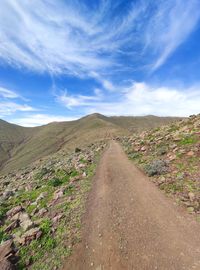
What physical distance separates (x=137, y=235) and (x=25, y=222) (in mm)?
6507

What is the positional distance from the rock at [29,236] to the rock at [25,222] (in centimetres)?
69

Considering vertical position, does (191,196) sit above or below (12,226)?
above

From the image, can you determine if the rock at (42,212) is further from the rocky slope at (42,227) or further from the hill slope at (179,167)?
the hill slope at (179,167)

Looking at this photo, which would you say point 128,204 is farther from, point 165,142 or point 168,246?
point 165,142

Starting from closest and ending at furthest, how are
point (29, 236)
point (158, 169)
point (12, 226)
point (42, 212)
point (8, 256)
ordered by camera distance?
point (8, 256) < point (29, 236) < point (12, 226) < point (42, 212) < point (158, 169)

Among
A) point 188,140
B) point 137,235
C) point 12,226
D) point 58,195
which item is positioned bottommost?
point 12,226

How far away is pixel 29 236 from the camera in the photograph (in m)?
9.78

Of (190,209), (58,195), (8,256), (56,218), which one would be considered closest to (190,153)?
(190,209)

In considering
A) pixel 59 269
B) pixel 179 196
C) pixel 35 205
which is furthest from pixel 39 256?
pixel 179 196

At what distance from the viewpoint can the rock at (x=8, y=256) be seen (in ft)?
25.6

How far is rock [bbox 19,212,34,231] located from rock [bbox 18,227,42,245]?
2.25 ft

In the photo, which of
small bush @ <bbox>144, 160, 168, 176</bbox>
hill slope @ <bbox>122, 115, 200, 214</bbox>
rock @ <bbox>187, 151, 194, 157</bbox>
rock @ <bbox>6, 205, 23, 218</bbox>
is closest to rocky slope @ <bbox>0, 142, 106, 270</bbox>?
rock @ <bbox>6, 205, 23, 218</bbox>

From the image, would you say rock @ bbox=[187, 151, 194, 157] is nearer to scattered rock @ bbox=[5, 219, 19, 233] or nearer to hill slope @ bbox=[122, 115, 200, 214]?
hill slope @ bbox=[122, 115, 200, 214]

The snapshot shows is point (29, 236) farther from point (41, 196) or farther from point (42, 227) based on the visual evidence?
point (41, 196)
